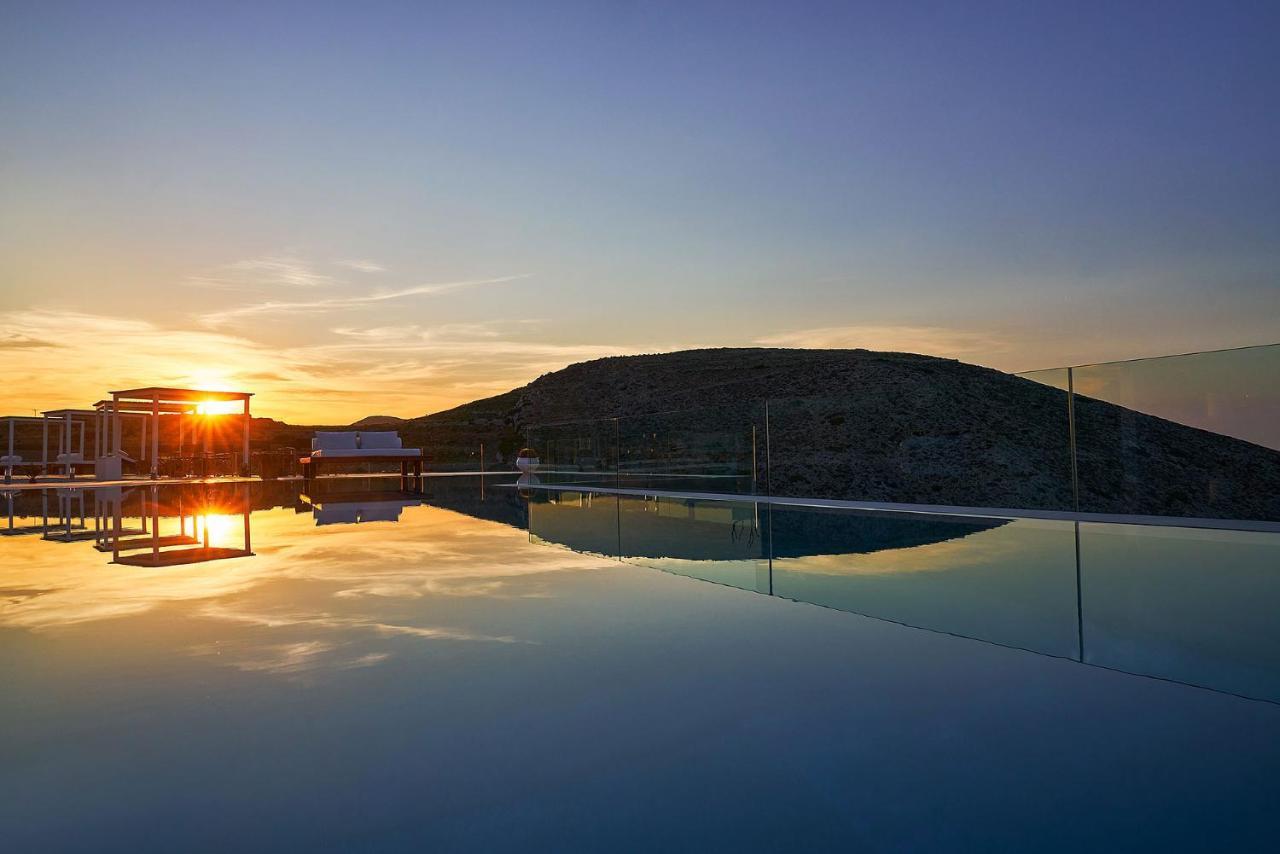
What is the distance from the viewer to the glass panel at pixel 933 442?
985 centimetres

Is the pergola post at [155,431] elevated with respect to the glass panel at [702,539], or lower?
elevated

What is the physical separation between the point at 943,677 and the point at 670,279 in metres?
12.3

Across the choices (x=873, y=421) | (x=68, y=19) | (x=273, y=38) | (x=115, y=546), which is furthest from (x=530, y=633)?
(x=873, y=421)

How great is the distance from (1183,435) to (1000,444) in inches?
214

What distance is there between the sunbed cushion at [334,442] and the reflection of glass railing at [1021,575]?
10.4m

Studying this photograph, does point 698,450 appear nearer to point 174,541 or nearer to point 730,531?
point 730,531

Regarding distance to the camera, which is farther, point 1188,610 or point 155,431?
point 155,431

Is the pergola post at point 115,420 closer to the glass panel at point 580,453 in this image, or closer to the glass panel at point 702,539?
the glass panel at point 580,453

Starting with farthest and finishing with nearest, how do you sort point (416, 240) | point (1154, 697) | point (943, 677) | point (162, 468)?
point (162, 468)
point (416, 240)
point (943, 677)
point (1154, 697)

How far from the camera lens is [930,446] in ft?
48.0

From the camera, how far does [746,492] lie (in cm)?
1235

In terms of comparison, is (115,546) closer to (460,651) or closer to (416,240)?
(460,651)

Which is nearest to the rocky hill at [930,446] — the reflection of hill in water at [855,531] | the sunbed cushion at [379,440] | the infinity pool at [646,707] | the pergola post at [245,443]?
the reflection of hill in water at [855,531]

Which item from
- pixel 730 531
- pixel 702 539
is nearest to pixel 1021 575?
pixel 702 539
